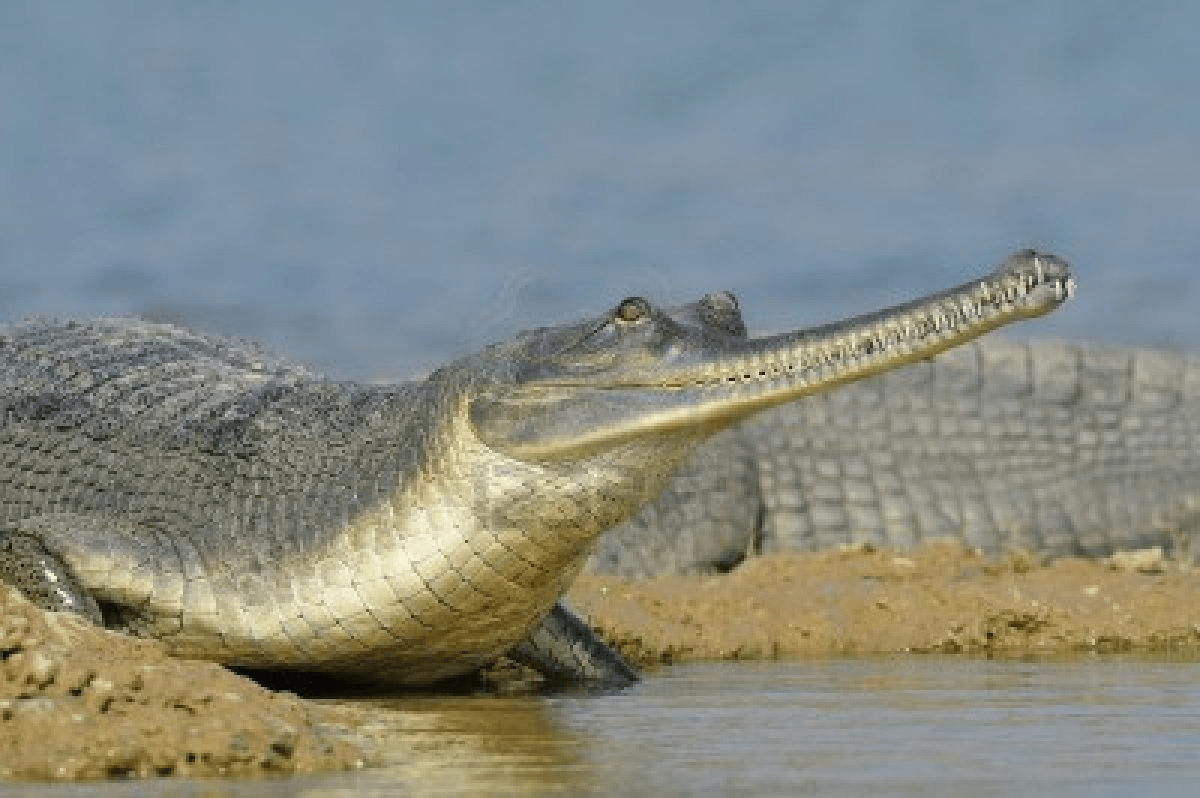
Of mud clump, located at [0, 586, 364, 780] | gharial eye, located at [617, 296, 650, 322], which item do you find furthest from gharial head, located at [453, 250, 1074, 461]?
mud clump, located at [0, 586, 364, 780]

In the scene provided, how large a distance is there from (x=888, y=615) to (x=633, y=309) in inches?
106

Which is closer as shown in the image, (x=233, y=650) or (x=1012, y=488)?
(x=233, y=650)

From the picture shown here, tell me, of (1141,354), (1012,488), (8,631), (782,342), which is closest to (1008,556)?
(1012,488)

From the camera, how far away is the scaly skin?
12508 mm

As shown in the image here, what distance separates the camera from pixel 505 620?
22.5 ft

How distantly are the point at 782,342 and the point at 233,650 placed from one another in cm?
177

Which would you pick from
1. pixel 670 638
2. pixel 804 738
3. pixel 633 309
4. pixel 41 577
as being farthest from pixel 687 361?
pixel 670 638

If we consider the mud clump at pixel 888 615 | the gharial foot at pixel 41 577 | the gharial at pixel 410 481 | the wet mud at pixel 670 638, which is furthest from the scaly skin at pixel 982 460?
the gharial foot at pixel 41 577

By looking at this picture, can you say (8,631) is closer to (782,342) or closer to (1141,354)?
(782,342)

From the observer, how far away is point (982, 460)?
13.0 meters

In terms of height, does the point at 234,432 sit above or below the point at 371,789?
above

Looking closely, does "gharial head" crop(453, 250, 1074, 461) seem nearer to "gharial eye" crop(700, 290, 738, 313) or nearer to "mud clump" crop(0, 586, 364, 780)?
"gharial eye" crop(700, 290, 738, 313)

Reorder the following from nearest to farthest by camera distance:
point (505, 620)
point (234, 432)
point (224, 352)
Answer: point (505, 620)
point (234, 432)
point (224, 352)

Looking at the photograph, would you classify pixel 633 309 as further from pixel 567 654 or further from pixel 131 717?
pixel 131 717
